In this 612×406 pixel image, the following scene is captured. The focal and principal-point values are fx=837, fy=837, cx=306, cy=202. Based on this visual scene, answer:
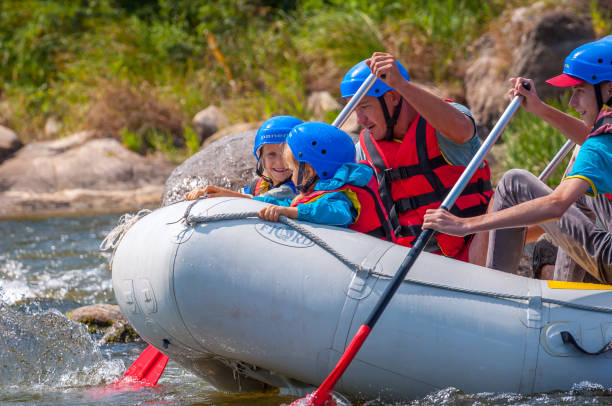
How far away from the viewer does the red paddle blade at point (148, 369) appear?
426 cm

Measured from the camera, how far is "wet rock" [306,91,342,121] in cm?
1255

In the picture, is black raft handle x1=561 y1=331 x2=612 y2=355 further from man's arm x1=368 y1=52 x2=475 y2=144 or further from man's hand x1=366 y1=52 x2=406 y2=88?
man's hand x1=366 y1=52 x2=406 y2=88

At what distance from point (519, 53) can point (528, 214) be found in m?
8.71

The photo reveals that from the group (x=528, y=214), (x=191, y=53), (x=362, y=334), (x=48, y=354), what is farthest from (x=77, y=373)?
(x=191, y=53)

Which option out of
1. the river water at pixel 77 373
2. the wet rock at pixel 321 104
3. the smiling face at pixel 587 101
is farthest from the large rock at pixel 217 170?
the wet rock at pixel 321 104

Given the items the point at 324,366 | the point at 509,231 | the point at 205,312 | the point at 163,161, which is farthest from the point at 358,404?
the point at 163,161

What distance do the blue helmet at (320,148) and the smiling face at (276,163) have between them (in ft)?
1.41

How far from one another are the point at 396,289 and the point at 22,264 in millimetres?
6114

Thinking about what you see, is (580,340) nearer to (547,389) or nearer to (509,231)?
(547,389)

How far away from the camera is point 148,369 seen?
430 cm

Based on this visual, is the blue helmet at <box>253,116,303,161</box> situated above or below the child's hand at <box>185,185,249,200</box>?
above

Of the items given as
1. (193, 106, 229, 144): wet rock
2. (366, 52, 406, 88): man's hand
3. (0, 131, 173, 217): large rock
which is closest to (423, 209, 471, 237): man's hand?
(366, 52, 406, 88): man's hand

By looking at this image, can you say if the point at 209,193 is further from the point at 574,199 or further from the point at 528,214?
the point at 574,199

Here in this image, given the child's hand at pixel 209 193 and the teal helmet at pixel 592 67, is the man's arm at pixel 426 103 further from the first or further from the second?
the child's hand at pixel 209 193
